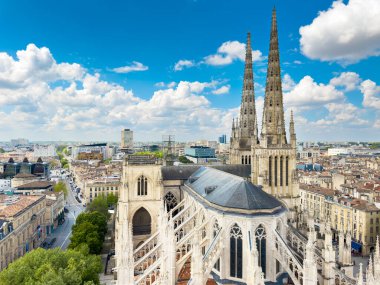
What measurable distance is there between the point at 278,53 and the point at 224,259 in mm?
32877

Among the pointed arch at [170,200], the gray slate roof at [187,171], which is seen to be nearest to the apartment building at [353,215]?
the gray slate roof at [187,171]

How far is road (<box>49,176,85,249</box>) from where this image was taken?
6569 cm

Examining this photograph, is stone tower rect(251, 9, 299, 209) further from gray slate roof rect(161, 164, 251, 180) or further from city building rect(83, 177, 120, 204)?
city building rect(83, 177, 120, 204)

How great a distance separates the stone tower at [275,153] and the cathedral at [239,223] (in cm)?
15

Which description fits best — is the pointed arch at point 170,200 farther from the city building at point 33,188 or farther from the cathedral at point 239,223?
the city building at point 33,188

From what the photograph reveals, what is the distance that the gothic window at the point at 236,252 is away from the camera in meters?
29.4

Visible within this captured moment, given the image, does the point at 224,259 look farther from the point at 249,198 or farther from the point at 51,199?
the point at 51,199

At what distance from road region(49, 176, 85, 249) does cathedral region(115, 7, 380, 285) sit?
2575cm

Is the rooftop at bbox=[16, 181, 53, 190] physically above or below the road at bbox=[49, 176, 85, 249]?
above

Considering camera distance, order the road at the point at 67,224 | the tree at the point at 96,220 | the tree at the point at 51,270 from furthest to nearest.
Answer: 1. the road at the point at 67,224
2. the tree at the point at 96,220
3. the tree at the point at 51,270

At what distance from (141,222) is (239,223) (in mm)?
24433

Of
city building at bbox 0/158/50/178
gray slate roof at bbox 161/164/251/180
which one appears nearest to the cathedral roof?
gray slate roof at bbox 161/164/251/180

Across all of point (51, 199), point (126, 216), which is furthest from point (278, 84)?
point (51, 199)

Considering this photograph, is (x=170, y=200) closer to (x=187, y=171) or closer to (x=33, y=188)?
(x=187, y=171)
